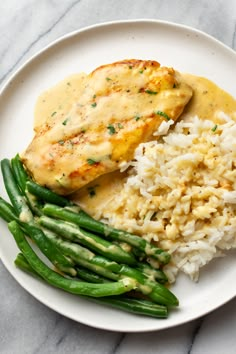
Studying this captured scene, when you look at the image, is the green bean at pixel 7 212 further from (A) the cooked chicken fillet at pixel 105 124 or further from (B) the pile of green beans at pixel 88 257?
(A) the cooked chicken fillet at pixel 105 124

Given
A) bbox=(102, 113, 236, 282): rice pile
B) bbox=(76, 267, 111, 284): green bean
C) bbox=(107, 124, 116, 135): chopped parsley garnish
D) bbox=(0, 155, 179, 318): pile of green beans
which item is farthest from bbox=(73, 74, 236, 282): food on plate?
bbox=(76, 267, 111, 284): green bean

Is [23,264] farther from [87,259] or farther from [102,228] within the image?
[102,228]

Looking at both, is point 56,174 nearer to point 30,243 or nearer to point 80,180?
point 80,180

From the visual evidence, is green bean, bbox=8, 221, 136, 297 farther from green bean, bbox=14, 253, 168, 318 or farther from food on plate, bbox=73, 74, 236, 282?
food on plate, bbox=73, 74, 236, 282

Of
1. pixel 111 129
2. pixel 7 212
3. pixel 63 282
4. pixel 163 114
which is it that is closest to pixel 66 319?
pixel 63 282

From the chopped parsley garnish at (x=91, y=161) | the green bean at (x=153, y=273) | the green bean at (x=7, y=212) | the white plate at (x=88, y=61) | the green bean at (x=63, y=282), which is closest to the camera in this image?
the green bean at (x=63, y=282)

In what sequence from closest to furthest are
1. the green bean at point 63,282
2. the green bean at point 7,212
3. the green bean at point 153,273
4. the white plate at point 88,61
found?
the green bean at point 63,282 < the green bean at point 153,273 < the green bean at point 7,212 < the white plate at point 88,61

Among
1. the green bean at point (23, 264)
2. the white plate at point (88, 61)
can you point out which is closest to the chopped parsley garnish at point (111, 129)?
the white plate at point (88, 61)
